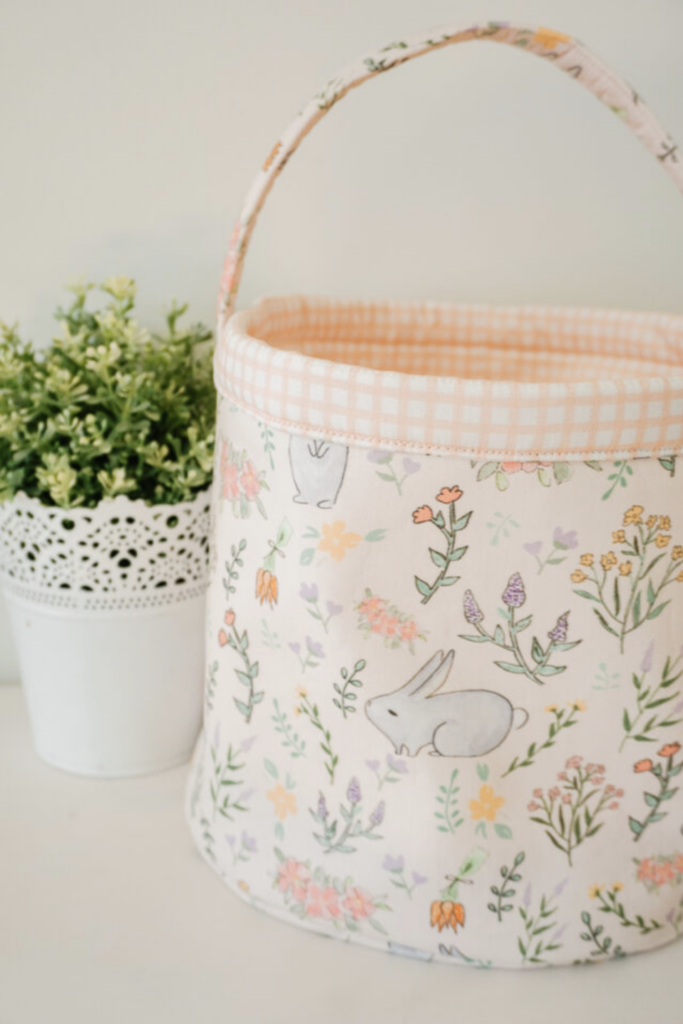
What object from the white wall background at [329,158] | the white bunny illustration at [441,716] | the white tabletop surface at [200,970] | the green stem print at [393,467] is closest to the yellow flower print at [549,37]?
the white wall background at [329,158]

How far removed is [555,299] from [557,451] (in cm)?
41

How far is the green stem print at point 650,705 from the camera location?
574 millimetres

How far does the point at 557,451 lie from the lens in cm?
52

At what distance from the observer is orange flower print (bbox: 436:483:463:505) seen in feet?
1.75

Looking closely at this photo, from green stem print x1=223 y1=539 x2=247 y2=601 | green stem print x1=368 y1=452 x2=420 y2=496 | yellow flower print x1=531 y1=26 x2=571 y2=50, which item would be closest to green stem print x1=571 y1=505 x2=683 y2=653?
green stem print x1=368 y1=452 x2=420 y2=496

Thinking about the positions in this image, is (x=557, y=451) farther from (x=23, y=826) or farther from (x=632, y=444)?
(x=23, y=826)

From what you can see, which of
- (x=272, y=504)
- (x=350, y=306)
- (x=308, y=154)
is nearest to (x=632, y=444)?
(x=272, y=504)

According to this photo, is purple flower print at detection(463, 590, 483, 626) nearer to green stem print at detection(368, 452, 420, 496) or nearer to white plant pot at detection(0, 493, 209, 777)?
green stem print at detection(368, 452, 420, 496)

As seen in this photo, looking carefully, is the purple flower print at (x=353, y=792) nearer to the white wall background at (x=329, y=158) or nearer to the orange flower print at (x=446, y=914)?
Answer: the orange flower print at (x=446, y=914)

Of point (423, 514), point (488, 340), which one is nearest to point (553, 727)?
Answer: point (423, 514)

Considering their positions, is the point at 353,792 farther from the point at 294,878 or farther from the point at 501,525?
the point at 501,525

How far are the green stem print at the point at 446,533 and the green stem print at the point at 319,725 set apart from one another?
0.38 ft

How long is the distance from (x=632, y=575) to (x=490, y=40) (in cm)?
39

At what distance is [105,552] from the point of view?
0.73 meters
